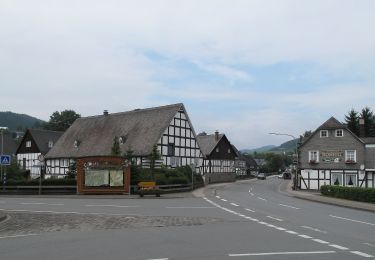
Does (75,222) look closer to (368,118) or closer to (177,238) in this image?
(177,238)

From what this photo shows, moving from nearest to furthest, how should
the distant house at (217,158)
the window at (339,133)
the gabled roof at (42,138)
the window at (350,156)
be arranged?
1. the window at (350,156)
2. the window at (339,133)
3. the distant house at (217,158)
4. the gabled roof at (42,138)

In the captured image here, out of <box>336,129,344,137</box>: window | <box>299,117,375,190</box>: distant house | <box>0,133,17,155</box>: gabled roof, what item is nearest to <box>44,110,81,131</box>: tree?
<box>0,133,17,155</box>: gabled roof

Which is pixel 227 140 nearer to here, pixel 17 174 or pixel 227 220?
pixel 17 174

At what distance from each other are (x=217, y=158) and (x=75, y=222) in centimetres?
6195

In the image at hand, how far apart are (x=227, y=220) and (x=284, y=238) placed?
5.72m

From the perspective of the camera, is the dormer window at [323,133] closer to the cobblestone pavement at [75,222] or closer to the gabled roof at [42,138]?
the gabled roof at [42,138]

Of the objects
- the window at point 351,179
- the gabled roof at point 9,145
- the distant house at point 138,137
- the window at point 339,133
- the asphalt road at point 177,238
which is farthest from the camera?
the gabled roof at point 9,145

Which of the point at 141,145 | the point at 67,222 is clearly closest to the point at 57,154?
the point at 141,145

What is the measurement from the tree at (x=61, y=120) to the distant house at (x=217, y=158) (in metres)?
49.5

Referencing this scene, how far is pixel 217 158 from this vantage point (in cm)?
7931

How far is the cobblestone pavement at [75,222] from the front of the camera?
16.0 metres

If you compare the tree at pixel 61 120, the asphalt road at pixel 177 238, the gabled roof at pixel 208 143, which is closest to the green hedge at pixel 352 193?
the asphalt road at pixel 177 238

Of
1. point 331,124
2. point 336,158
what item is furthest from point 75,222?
point 331,124

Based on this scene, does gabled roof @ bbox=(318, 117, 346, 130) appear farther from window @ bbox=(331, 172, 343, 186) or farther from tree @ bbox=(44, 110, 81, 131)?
tree @ bbox=(44, 110, 81, 131)
